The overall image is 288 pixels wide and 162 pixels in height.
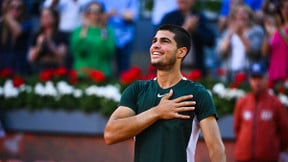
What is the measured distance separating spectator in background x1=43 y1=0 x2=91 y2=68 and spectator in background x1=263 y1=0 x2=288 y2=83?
2996mm

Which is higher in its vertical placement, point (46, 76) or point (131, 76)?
point (46, 76)

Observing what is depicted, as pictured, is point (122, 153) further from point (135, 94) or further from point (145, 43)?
point (135, 94)

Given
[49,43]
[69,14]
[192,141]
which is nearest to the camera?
[192,141]

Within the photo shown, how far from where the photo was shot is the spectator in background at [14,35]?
524 inches

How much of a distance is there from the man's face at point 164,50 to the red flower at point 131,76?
19.2 ft

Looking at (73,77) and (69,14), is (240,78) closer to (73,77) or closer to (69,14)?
(73,77)

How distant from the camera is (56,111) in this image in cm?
1275

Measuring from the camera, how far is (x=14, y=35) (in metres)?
13.3

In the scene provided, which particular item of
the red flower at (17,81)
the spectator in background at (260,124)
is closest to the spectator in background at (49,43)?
the red flower at (17,81)

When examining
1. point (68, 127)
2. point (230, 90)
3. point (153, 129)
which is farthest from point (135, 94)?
point (68, 127)

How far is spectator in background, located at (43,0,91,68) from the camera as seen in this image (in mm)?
13180

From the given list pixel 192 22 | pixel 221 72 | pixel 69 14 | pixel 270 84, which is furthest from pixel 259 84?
pixel 69 14

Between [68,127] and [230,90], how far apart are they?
98.3 inches

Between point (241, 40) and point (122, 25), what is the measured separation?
6.49 feet
